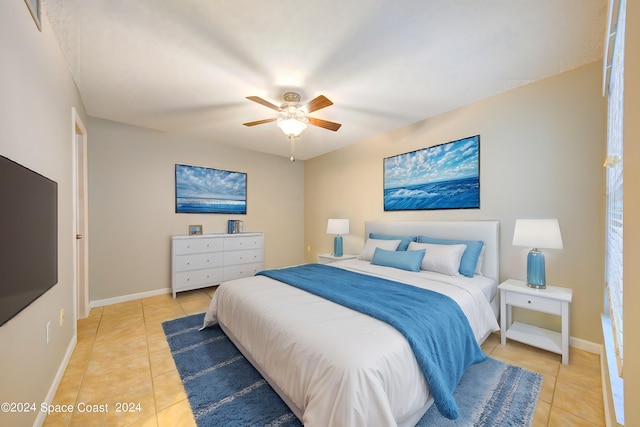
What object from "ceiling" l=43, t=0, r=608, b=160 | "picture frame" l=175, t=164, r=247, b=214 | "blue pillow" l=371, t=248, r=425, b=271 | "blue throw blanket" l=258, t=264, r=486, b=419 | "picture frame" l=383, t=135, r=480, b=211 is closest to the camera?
"blue throw blanket" l=258, t=264, r=486, b=419

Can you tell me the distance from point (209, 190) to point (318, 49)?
10.3 feet

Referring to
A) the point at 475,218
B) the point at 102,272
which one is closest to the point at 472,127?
the point at 475,218

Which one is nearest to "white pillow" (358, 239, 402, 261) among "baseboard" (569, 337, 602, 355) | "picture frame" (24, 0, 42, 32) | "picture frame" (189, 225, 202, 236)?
"baseboard" (569, 337, 602, 355)

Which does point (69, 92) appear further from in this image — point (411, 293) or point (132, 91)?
point (411, 293)

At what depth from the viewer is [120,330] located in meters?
2.65

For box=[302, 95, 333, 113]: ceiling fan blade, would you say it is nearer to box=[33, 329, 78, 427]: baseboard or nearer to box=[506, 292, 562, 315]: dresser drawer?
box=[506, 292, 562, 315]: dresser drawer

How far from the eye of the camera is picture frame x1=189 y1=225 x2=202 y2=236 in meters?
4.09

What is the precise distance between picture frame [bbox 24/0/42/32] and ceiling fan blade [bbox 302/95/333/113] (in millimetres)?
1766

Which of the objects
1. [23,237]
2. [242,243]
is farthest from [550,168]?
[242,243]

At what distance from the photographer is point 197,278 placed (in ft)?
12.7

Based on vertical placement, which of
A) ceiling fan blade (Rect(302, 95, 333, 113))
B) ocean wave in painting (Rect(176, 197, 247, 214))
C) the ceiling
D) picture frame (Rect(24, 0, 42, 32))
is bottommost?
ocean wave in painting (Rect(176, 197, 247, 214))

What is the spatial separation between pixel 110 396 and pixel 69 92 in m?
2.56

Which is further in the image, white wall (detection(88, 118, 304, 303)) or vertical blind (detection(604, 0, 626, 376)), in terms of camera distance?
white wall (detection(88, 118, 304, 303))

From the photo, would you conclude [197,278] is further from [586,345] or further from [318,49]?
[586,345]
